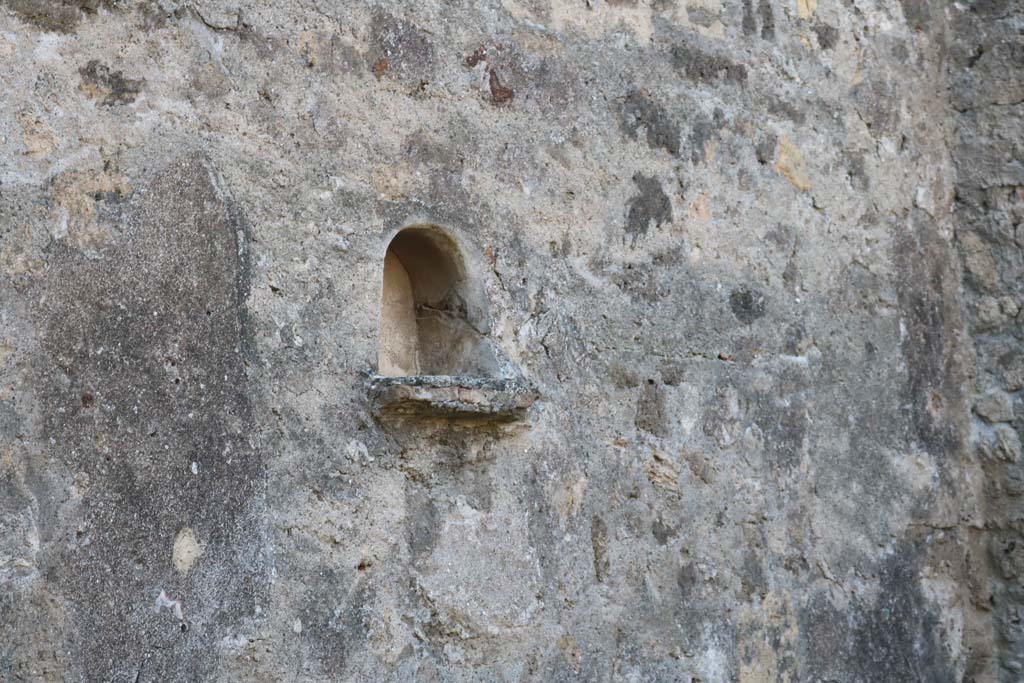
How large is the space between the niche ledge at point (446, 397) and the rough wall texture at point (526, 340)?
0.05m

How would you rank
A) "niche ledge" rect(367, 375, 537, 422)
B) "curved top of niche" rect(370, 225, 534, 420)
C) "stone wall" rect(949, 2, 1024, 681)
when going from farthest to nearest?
"stone wall" rect(949, 2, 1024, 681), "curved top of niche" rect(370, 225, 534, 420), "niche ledge" rect(367, 375, 537, 422)

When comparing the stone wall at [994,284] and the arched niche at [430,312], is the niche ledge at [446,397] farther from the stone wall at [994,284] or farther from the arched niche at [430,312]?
the stone wall at [994,284]

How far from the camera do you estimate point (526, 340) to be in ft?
9.57

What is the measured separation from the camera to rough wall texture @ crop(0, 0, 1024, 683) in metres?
2.32

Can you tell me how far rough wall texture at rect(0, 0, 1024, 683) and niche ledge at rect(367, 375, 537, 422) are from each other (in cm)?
5

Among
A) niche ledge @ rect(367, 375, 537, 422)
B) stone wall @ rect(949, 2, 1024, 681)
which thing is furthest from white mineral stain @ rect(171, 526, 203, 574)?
stone wall @ rect(949, 2, 1024, 681)

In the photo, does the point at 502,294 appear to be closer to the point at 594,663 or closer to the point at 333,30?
the point at 333,30

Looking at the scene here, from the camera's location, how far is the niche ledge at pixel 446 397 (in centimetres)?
258

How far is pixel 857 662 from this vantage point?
11.2 feet

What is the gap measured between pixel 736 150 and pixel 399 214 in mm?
1060

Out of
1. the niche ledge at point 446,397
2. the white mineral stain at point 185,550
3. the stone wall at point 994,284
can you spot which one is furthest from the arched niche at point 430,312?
the stone wall at point 994,284

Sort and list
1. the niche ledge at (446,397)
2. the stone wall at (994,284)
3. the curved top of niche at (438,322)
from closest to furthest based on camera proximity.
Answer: the niche ledge at (446,397)
the curved top of niche at (438,322)
the stone wall at (994,284)

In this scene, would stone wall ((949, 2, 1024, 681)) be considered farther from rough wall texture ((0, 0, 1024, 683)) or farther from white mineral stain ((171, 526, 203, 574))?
white mineral stain ((171, 526, 203, 574))

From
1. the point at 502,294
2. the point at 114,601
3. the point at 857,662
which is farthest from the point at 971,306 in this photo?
the point at 114,601
